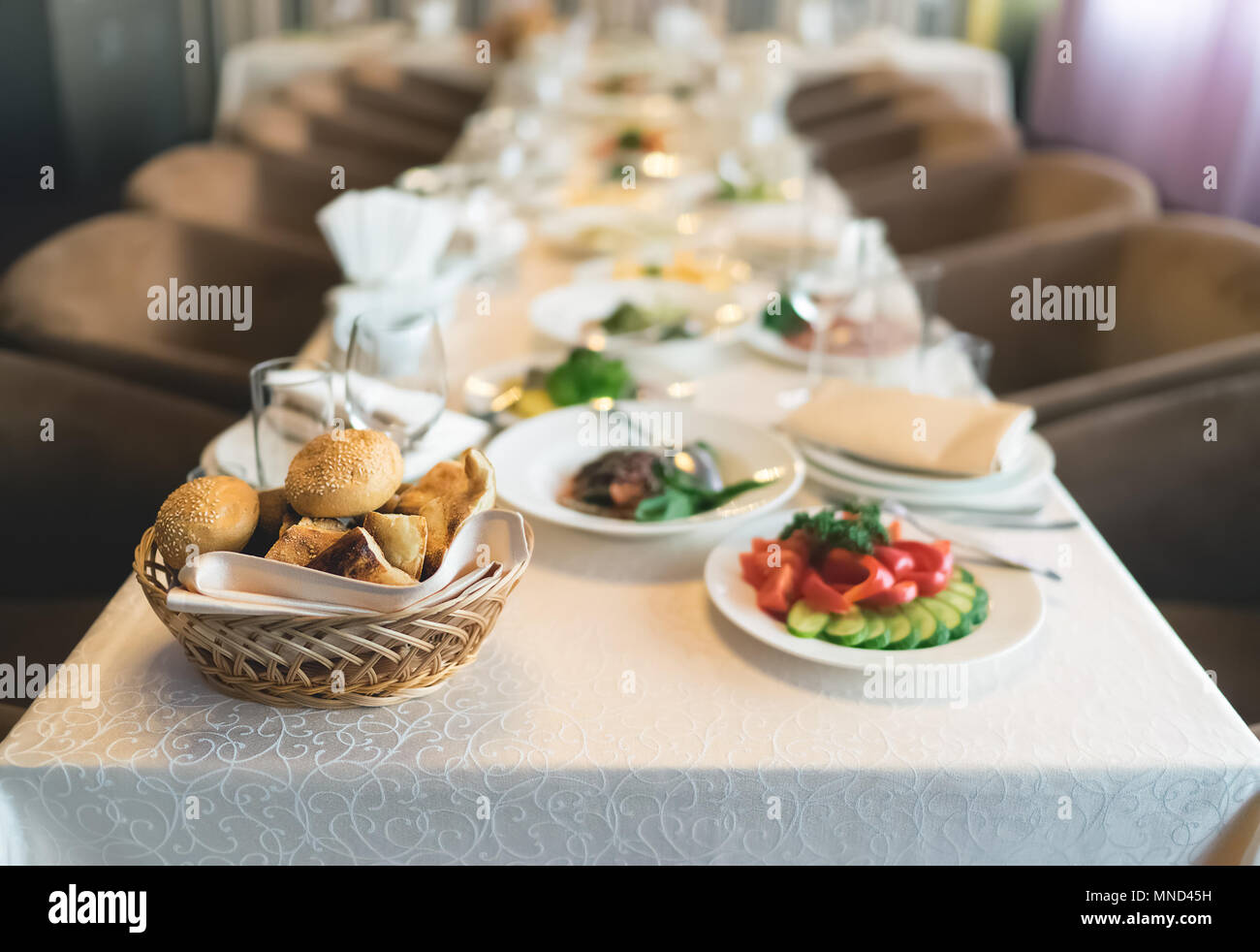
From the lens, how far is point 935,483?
A: 1225 millimetres

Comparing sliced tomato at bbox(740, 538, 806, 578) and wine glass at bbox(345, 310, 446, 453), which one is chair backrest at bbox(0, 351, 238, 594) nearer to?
wine glass at bbox(345, 310, 446, 453)

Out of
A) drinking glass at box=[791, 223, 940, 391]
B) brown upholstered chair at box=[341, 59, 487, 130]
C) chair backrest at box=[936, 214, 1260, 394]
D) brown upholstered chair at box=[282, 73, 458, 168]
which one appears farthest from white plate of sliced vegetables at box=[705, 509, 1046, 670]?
brown upholstered chair at box=[341, 59, 487, 130]

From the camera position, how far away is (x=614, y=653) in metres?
0.99

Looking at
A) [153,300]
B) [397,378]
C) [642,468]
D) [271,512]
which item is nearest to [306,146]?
[153,300]

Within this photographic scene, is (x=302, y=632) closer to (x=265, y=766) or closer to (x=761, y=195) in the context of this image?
(x=265, y=766)

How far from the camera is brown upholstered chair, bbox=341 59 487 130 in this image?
14.5 ft

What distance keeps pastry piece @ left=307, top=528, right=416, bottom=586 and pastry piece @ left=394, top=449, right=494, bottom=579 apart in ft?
0.20

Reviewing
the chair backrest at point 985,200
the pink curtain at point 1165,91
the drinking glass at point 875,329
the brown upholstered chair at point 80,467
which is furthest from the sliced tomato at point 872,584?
the pink curtain at point 1165,91

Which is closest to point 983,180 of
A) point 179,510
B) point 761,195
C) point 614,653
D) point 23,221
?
point 761,195

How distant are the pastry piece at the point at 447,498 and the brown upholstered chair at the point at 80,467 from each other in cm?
72

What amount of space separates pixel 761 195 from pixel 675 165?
515mm

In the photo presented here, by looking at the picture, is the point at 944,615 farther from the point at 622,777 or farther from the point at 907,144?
the point at 907,144

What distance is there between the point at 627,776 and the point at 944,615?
1.03 ft

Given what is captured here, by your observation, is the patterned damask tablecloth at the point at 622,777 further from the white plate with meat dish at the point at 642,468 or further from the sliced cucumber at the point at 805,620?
the white plate with meat dish at the point at 642,468
